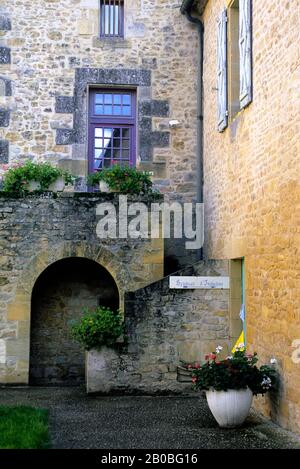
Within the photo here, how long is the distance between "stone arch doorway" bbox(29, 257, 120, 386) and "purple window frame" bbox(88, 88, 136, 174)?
6.65ft

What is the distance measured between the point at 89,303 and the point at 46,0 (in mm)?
5723

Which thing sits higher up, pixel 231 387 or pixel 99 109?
pixel 99 109

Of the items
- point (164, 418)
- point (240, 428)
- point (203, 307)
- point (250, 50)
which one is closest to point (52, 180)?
point (203, 307)

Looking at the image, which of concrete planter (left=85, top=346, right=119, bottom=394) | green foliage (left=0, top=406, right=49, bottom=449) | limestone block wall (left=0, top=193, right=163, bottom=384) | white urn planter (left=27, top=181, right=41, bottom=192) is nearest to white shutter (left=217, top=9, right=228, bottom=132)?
limestone block wall (left=0, top=193, right=163, bottom=384)

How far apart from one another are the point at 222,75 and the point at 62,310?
4758 millimetres

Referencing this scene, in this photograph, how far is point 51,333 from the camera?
37.2 feet

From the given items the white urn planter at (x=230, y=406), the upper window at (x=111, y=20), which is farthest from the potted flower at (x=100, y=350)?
the upper window at (x=111, y=20)

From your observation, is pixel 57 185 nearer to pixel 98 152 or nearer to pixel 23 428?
pixel 98 152

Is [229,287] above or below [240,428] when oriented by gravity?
above

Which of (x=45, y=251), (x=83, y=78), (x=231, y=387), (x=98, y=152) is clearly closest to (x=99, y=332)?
(x=45, y=251)

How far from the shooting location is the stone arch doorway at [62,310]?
11.2 metres

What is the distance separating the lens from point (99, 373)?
30.9 ft

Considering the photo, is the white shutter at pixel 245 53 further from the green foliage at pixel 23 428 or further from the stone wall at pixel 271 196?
the green foliage at pixel 23 428

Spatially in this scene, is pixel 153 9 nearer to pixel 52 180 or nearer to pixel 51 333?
pixel 52 180
